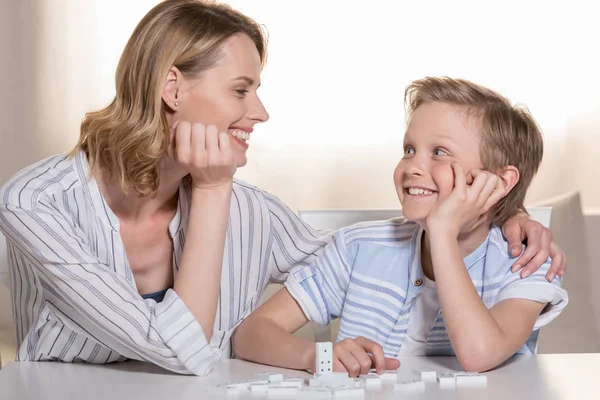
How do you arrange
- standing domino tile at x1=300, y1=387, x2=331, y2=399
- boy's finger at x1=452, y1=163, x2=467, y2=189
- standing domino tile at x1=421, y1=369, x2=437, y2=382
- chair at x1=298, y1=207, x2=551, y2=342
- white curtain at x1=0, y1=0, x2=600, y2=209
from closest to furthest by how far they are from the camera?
1. standing domino tile at x1=300, y1=387, x2=331, y2=399
2. standing domino tile at x1=421, y1=369, x2=437, y2=382
3. boy's finger at x1=452, y1=163, x2=467, y2=189
4. chair at x1=298, y1=207, x2=551, y2=342
5. white curtain at x1=0, y1=0, x2=600, y2=209

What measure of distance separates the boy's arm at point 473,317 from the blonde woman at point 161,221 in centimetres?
10

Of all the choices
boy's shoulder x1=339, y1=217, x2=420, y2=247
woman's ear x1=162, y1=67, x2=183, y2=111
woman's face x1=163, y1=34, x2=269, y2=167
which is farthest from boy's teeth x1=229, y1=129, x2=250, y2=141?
boy's shoulder x1=339, y1=217, x2=420, y2=247

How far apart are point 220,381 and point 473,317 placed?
40 cm

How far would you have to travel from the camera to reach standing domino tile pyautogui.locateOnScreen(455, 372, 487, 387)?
112cm

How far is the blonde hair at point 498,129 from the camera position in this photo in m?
1.44

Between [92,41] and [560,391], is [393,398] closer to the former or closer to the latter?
[560,391]

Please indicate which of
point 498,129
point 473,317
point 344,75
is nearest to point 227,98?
point 498,129

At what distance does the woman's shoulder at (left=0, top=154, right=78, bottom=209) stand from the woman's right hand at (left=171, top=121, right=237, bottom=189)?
0.23 meters

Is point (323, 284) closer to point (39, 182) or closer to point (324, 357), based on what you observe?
point (324, 357)

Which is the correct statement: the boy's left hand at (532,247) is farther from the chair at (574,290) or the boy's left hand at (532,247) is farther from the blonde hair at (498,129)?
the chair at (574,290)

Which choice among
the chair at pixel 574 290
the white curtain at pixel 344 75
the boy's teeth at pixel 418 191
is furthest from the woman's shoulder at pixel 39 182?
the chair at pixel 574 290

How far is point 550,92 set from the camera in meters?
3.49

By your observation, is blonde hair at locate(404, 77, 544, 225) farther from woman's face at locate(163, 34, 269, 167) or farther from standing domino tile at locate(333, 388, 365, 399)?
standing domino tile at locate(333, 388, 365, 399)

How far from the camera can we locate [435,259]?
1.30 metres
